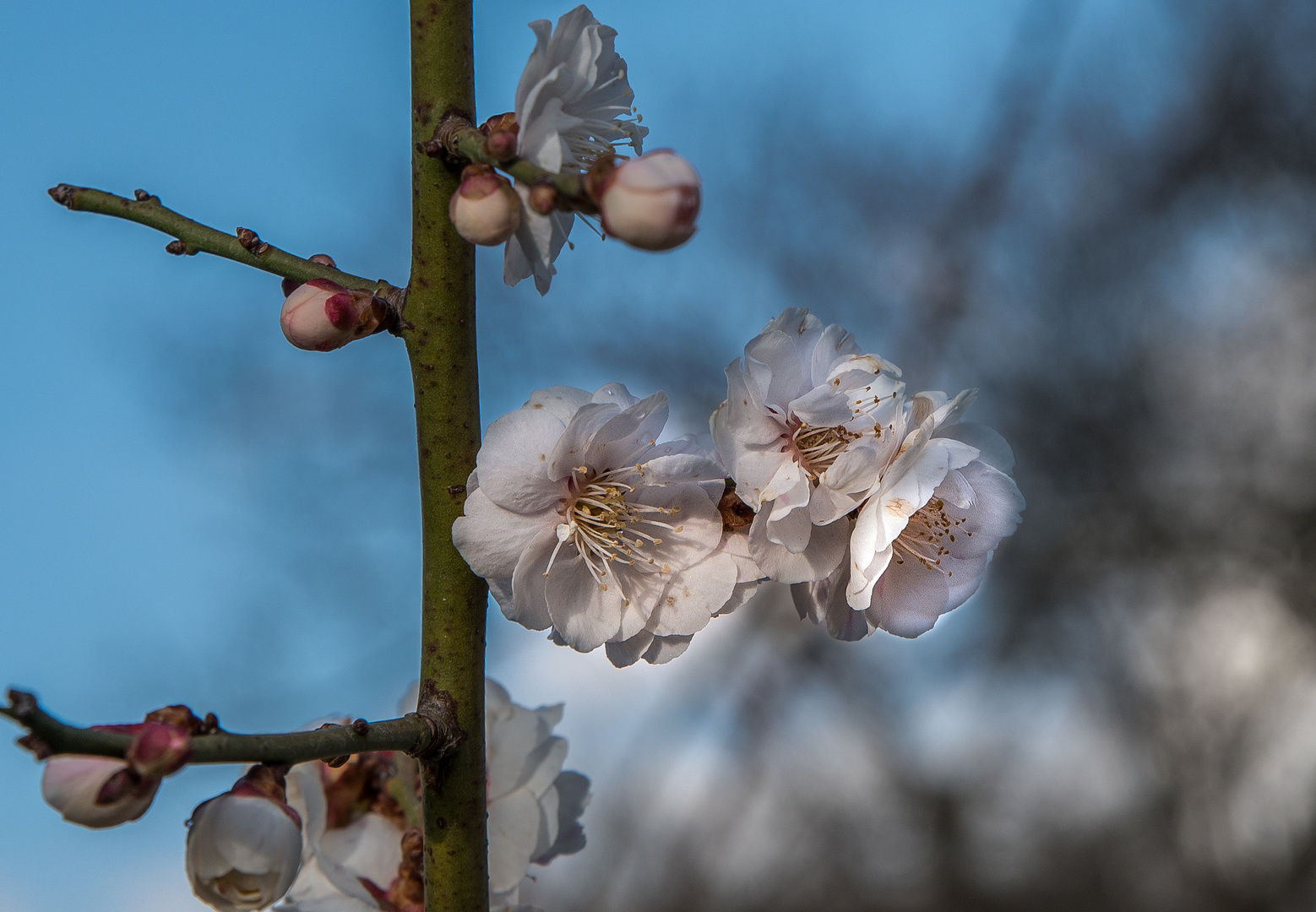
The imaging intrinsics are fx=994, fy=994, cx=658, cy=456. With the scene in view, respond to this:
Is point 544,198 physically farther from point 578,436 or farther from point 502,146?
point 578,436

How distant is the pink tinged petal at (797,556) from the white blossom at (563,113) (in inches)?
9.6

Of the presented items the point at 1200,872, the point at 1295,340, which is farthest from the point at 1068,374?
the point at 1200,872

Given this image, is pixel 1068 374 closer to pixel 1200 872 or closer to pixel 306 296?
pixel 1200 872

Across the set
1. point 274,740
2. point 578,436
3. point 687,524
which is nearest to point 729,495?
point 687,524

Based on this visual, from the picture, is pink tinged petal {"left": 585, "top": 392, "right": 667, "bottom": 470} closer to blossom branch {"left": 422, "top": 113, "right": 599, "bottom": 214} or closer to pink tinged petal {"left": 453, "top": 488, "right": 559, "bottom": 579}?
pink tinged petal {"left": 453, "top": 488, "right": 559, "bottom": 579}

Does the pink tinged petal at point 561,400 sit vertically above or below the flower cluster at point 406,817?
above

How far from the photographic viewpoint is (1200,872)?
14.1 feet

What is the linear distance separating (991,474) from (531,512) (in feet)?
1.28

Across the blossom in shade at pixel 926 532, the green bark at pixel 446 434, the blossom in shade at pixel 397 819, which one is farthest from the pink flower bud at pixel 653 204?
the blossom in shade at pixel 397 819

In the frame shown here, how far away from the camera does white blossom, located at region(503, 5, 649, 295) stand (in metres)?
0.64

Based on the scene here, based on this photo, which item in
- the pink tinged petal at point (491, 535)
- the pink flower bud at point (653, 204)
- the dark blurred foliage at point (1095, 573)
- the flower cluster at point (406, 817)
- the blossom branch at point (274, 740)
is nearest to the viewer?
the blossom branch at point (274, 740)

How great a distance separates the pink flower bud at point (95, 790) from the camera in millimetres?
512

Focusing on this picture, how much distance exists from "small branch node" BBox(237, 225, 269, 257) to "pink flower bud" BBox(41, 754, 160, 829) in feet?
1.24

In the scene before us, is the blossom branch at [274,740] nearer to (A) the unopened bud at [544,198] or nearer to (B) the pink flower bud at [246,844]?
(B) the pink flower bud at [246,844]
